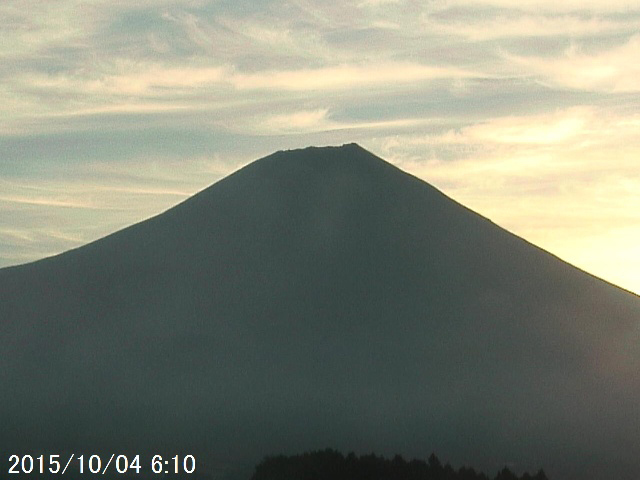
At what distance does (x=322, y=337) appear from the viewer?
258 ft

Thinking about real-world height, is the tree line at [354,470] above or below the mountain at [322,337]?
below

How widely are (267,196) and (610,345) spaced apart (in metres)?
28.9

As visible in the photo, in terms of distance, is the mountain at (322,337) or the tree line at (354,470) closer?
the tree line at (354,470)

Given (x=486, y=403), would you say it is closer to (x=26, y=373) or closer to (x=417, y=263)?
(x=417, y=263)

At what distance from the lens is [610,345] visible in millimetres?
83500

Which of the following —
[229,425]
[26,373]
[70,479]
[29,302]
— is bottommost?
[70,479]

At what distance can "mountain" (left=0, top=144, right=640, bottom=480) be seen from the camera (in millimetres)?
71062

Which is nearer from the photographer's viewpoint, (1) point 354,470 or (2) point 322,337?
(1) point 354,470

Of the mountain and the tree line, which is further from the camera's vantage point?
the mountain

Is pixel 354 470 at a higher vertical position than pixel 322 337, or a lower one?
lower

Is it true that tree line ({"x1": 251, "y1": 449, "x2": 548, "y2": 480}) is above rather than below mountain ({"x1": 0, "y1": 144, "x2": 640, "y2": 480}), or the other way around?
below

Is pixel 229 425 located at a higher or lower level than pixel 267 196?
lower

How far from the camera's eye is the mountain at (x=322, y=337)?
7106 centimetres

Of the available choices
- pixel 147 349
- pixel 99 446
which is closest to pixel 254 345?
pixel 147 349
